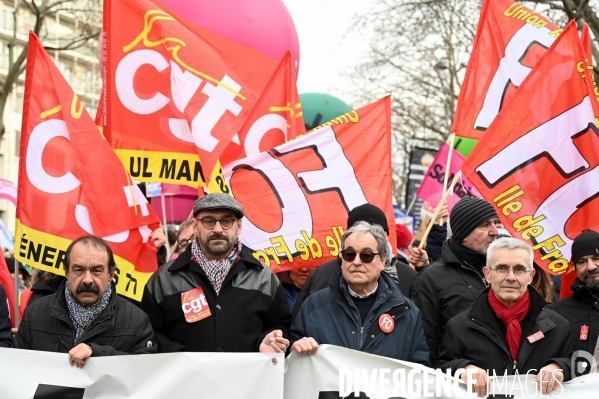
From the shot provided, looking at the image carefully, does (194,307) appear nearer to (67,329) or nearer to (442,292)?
(67,329)

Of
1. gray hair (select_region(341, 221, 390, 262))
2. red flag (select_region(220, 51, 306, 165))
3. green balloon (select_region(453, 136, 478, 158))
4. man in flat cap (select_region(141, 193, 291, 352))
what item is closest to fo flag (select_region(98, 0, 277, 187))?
red flag (select_region(220, 51, 306, 165))

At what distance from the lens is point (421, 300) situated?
18.6 feet

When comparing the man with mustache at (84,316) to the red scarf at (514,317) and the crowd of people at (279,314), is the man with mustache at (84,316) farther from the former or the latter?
the red scarf at (514,317)

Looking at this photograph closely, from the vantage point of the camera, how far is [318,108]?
14914 millimetres

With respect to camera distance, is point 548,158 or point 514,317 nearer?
point 514,317

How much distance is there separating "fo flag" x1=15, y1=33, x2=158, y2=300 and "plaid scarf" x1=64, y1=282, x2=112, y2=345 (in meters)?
1.38

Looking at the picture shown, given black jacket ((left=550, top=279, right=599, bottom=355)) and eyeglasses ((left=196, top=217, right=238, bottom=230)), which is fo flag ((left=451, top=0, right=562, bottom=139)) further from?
eyeglasses ((left=196, top=217, right=238, bottom=230))

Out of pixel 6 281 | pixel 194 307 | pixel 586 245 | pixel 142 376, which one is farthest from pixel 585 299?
pixel 6 281

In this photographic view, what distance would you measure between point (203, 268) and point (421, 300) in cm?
135

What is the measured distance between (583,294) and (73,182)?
3.52m

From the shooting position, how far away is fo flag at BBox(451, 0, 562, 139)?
805cm

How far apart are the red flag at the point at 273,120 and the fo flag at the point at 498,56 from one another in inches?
55.9

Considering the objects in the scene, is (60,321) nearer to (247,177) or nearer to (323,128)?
(247,177)

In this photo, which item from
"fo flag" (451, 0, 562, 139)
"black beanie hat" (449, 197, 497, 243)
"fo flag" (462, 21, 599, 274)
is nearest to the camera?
"black beanie hat" (449, 197, 497, 243)
